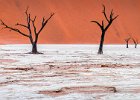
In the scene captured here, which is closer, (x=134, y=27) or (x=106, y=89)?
(x=106, y=89)

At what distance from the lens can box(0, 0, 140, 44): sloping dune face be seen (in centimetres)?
10262

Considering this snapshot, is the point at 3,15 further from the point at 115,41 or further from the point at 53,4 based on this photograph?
the point at 115,41

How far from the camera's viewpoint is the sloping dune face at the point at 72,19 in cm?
10262

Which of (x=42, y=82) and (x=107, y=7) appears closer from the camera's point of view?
(x=42, y=82)

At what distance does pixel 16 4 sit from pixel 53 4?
10.0 metres

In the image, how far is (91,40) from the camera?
351ft

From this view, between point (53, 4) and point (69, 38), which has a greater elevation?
point (53, 4)

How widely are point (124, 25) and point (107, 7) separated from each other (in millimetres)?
6246

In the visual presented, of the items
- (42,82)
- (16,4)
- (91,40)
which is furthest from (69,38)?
(42,82)

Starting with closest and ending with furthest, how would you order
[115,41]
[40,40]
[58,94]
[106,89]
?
1. [58,94]
2. [106,89]
3. [40,40]
4. [115,41]

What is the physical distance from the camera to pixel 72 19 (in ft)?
359

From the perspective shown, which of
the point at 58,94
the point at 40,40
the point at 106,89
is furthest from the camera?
the point at 40,40

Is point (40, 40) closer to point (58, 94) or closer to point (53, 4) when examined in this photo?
point (53, 4)

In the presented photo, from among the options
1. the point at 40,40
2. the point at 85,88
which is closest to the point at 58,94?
the point at 85,88
